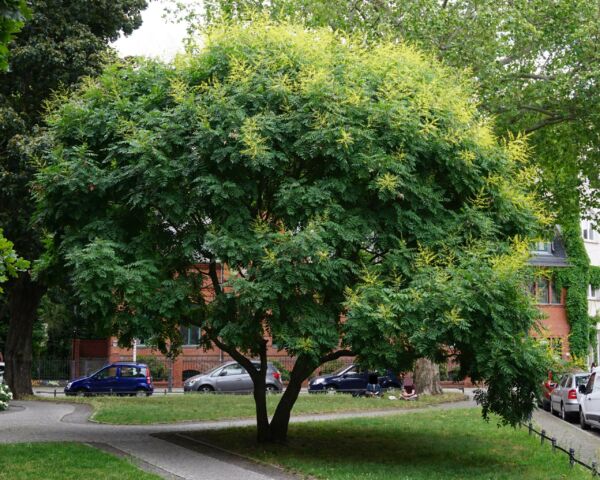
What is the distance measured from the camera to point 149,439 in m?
17.5

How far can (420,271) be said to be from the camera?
14.2 meters

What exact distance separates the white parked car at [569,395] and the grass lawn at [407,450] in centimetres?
531

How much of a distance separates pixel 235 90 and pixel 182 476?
21.8 ft

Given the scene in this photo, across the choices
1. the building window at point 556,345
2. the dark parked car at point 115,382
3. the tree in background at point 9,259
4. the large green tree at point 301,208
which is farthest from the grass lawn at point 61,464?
the dark parked car at point 115,382

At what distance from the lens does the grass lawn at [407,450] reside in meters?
13.8

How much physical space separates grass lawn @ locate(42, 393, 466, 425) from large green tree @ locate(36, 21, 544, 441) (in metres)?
6.70

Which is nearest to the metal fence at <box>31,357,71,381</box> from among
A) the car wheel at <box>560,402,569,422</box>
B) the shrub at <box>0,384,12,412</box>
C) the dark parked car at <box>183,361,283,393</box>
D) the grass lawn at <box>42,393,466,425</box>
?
the dark parked car at <box>183,361,283,393</box>

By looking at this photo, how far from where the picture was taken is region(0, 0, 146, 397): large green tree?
78.7ft

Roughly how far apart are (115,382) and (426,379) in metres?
12.6

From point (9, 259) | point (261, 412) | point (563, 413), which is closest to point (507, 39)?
point (563, 413)

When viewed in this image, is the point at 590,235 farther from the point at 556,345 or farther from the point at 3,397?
the point at 556,345

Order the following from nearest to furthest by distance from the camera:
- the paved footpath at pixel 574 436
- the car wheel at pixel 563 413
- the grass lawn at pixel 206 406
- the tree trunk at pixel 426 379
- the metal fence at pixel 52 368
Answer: the paved footpath at pixel 574 436
the grass lawn at pixel 206 406
the car wheel at pixel 563 413
the tree trunk at pixel 426 379
the metal fence at pixel 52 368

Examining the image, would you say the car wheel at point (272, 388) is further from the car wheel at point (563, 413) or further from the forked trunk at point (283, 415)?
the forked trunk at point (283, 415)

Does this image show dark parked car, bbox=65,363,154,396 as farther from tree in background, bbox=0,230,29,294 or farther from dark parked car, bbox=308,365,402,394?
tree in background, bbox=0,230,29,294
